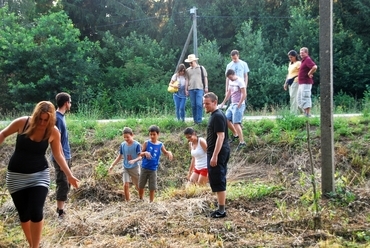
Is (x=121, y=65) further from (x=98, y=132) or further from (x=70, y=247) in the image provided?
(x=70, y=247)

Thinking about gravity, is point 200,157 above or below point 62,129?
below

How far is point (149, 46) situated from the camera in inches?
1097

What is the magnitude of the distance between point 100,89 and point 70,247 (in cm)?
2118

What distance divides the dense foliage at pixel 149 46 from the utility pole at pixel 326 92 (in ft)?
45.2

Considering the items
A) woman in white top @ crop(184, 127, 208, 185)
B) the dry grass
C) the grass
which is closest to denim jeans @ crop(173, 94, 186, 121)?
Result: the grass

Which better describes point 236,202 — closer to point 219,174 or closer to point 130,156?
point 219,174

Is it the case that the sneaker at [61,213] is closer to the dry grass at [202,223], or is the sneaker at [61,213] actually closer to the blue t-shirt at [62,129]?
the dry grass at [202,223]

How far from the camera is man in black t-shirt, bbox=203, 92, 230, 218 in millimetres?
A: 5705

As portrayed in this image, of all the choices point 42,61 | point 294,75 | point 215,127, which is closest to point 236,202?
point 215,127

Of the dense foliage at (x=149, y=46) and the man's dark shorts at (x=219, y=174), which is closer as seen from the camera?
the man's dark shorts at (x=219, y=174)

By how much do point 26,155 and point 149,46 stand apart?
947 inches

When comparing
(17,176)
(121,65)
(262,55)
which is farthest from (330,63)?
(121,65)

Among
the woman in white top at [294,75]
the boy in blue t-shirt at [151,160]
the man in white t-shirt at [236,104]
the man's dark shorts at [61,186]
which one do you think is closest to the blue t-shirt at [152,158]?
the boy in blue t-shirt at [151,160]

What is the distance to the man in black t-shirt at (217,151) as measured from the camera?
571 centimetres
